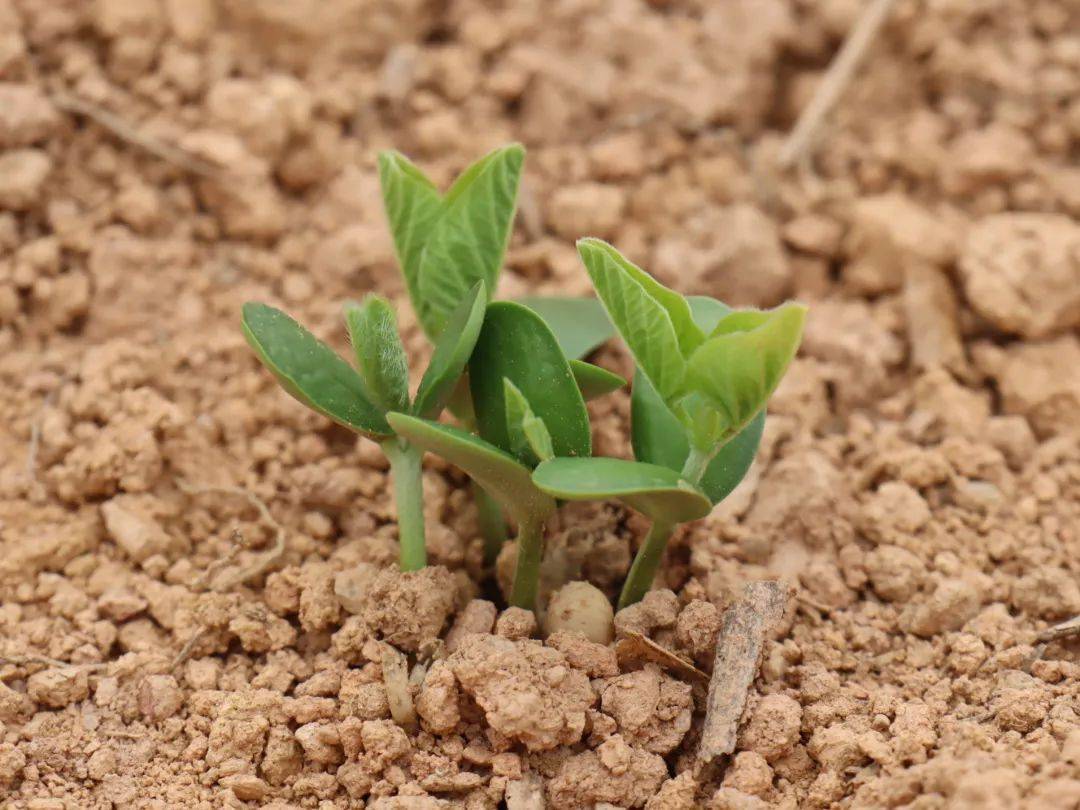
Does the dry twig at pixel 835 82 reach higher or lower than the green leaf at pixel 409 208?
higher

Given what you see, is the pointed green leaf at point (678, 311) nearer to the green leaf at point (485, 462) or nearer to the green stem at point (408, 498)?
the green leaf at point (485, 462)

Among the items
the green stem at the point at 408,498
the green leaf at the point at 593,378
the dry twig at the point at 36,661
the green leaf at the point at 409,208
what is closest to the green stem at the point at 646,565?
the green leaf at the point at 593,378

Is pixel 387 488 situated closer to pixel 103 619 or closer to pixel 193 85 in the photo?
pixel 103 619

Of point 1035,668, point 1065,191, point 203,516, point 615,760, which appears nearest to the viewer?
point 615,760

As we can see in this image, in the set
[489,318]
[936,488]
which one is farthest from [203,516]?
[936,488]

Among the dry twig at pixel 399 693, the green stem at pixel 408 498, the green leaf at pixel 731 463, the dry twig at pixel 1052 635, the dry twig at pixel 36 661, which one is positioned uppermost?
the green leaf at pixel 731 463

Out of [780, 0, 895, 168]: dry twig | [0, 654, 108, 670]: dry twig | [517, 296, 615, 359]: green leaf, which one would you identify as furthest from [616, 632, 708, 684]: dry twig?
[780, 0, 895, 168]: dry twig
